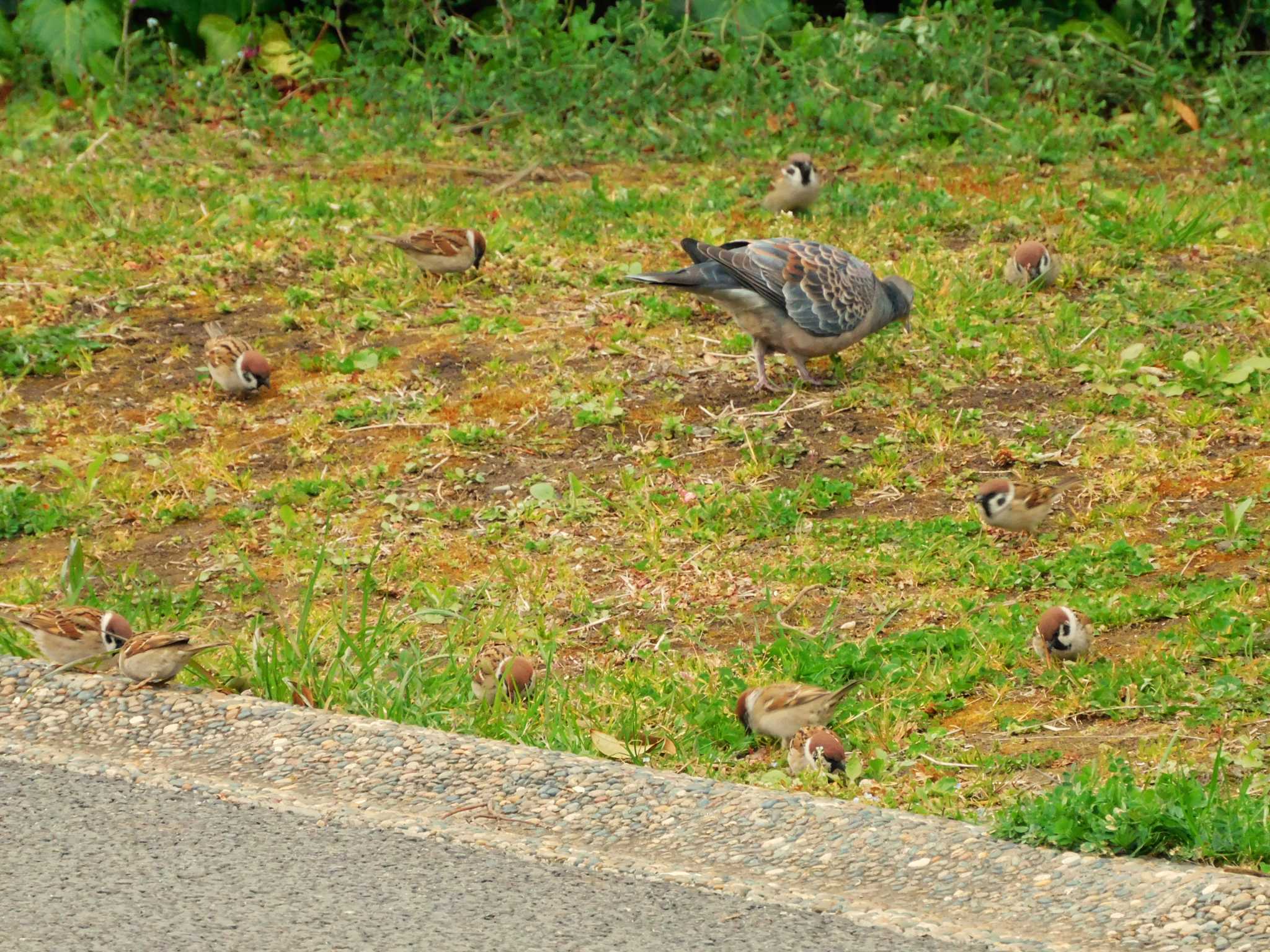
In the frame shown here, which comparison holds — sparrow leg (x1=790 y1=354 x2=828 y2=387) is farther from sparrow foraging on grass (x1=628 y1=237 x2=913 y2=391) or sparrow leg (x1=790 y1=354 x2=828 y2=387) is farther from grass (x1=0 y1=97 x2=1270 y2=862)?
grass (x1=0 y1=97 x2=1270 y2=862)

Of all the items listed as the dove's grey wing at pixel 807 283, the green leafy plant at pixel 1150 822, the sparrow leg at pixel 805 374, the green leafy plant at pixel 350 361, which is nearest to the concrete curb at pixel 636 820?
the green leafy plant at pixel 1150 822

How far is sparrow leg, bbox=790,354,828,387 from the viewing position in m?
8.95

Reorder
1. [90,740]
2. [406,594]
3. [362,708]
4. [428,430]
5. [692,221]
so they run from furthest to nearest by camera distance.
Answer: [692,221]
[428,430]
[406,594]
[362,708]
[90,740]

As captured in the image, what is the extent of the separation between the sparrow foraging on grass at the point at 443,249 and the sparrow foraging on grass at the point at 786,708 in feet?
15.9

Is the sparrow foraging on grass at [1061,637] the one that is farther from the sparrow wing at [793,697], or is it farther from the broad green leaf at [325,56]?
the broad green leaf at [325,56]

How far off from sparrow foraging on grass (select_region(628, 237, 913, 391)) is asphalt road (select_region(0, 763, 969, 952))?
4.75 metres

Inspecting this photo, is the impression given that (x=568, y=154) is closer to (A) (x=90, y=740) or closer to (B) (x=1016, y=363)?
(B) (x=1016, y=363)

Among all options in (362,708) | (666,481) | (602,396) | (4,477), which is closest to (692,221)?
(602,396)

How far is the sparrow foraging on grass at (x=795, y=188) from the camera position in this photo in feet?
35.4

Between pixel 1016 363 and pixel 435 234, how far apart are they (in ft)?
10.9

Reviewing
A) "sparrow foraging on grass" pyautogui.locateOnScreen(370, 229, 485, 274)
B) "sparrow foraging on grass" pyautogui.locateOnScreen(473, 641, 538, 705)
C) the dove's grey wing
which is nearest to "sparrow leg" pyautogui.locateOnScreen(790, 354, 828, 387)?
the dove's grey wing

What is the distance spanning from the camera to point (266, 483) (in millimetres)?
7977

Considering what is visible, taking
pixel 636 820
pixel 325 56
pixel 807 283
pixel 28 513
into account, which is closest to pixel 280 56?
pixel 325 56

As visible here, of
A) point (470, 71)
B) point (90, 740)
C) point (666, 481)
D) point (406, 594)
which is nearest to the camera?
point (90, 740)
